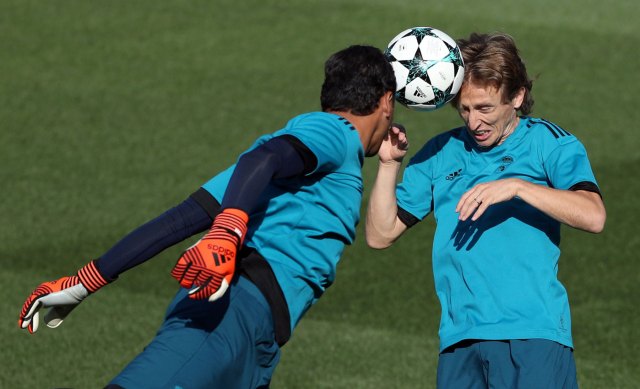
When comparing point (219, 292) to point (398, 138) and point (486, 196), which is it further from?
point (398, 138)

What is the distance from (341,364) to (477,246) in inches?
134

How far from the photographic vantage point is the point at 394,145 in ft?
19.0

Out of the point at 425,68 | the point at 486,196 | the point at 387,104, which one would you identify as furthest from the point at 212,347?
the point at 425,68

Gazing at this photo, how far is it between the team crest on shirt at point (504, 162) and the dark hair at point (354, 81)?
0.70m

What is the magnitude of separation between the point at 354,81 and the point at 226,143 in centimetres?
926

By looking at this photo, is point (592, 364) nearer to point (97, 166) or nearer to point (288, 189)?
point (288, 189)

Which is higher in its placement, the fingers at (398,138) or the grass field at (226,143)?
the fingers at (398,138)

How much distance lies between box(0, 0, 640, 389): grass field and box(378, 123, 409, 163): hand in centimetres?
277

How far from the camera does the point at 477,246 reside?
209 inches

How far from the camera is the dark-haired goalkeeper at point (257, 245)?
4.40 meters

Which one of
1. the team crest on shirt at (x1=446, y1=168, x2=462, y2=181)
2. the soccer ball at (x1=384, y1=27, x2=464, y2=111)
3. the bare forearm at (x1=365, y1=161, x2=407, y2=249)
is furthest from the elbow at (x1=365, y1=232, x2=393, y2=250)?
the soccer ball at (x1=384, y1=27, x2=464, y2=111)

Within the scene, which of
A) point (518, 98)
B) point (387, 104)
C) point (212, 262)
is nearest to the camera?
point (212, 262)

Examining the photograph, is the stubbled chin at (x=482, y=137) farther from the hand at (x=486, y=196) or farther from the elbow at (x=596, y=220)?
the elbow at (x=596, y=220)

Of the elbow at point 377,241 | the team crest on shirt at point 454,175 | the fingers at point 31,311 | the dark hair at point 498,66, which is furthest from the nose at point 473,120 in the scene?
the fingers at point 31,311
